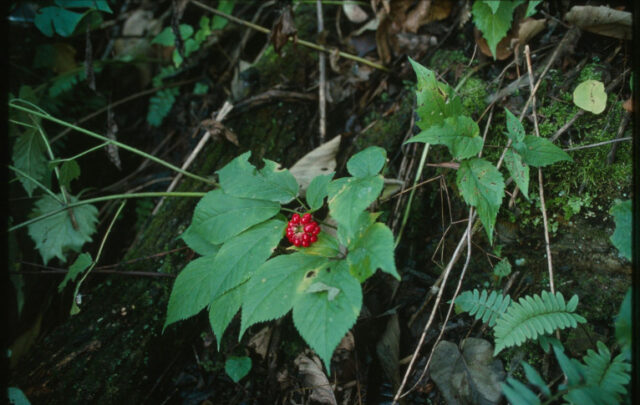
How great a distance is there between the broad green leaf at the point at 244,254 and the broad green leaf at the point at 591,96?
1.43 meters

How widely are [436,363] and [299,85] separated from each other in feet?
6.60

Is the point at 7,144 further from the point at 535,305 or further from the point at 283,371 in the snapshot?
the point at 535,305

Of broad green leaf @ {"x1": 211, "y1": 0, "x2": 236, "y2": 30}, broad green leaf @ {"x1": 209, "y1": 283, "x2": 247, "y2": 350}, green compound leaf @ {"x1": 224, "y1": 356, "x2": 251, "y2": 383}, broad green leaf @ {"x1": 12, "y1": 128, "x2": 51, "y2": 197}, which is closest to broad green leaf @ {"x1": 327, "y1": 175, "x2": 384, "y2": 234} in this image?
broad green leaf @ {"x1": 209, "y1": 283, "x2": 247, "y2": 350}

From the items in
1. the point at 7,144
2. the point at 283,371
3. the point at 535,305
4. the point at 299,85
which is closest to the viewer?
the point at 535,305

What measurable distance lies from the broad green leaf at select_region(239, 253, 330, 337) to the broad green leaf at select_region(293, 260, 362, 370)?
5cm

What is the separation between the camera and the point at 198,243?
1733mm

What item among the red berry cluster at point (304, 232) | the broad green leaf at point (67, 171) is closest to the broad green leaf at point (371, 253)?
the red berry cluster at point (304, 232)

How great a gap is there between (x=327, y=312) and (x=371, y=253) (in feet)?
0.86

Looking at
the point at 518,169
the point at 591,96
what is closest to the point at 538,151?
the point at 518,169

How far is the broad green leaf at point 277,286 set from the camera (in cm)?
132

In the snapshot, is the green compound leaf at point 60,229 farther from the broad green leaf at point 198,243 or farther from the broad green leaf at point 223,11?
the broad green leaf at point 223,11

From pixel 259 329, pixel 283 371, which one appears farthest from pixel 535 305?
pixel 259 329

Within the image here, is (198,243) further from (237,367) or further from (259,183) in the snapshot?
(237,367)

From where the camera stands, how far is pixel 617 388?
1.06 metres
